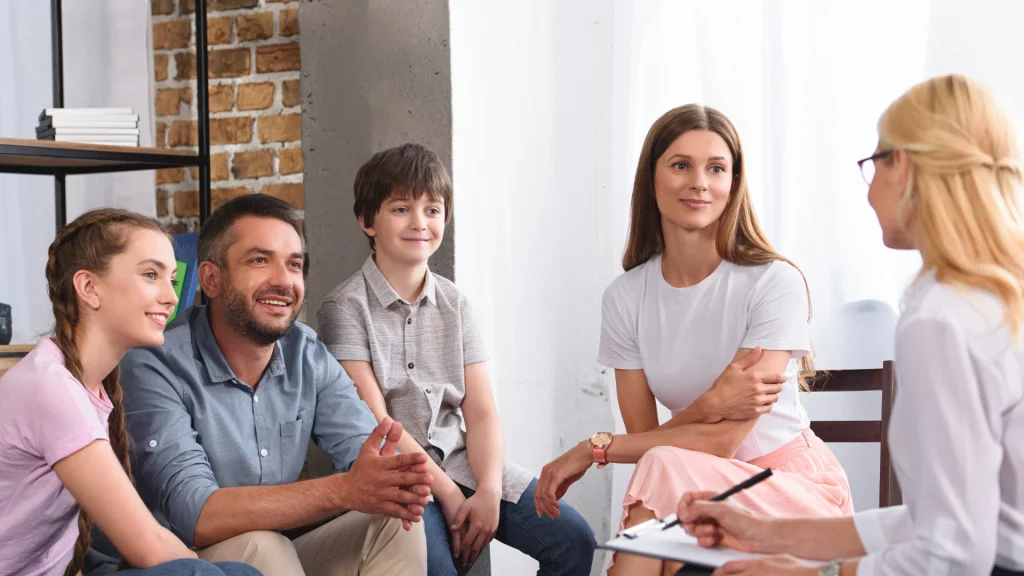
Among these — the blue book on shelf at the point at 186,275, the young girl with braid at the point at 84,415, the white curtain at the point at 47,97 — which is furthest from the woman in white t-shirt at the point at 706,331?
the white curtain at the point at 47,97

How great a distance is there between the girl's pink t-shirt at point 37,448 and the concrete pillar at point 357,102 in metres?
1.11

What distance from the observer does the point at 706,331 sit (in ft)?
6.85

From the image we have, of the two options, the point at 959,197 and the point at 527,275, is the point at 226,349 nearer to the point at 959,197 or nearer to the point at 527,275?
the point at 527,275

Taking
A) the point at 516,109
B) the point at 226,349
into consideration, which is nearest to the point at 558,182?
the point at 516,109

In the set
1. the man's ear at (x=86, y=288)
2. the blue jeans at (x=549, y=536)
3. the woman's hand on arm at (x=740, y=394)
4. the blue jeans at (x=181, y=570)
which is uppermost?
the man's ear at (x=86, y=288)

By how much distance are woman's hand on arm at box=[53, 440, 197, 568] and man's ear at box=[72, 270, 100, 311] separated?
28 cm

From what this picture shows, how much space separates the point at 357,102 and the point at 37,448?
1.39 meters

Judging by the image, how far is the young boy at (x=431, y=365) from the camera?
2213 mm

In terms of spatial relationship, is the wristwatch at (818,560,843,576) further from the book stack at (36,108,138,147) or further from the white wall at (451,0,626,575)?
the book stack at (36,108,138,147)

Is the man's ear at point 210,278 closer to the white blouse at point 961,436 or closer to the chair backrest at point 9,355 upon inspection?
the chair backrest at point 9,355

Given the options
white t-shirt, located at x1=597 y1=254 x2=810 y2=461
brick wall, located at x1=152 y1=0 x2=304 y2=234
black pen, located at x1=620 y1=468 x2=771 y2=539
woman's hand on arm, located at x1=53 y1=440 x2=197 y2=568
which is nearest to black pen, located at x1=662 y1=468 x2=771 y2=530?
black pen, located at x1=620 y1=468 x2=771 y2=539

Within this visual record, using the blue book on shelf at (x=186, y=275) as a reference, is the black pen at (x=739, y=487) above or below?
below

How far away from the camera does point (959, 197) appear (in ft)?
3.69

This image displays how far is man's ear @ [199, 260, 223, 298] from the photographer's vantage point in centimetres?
202
